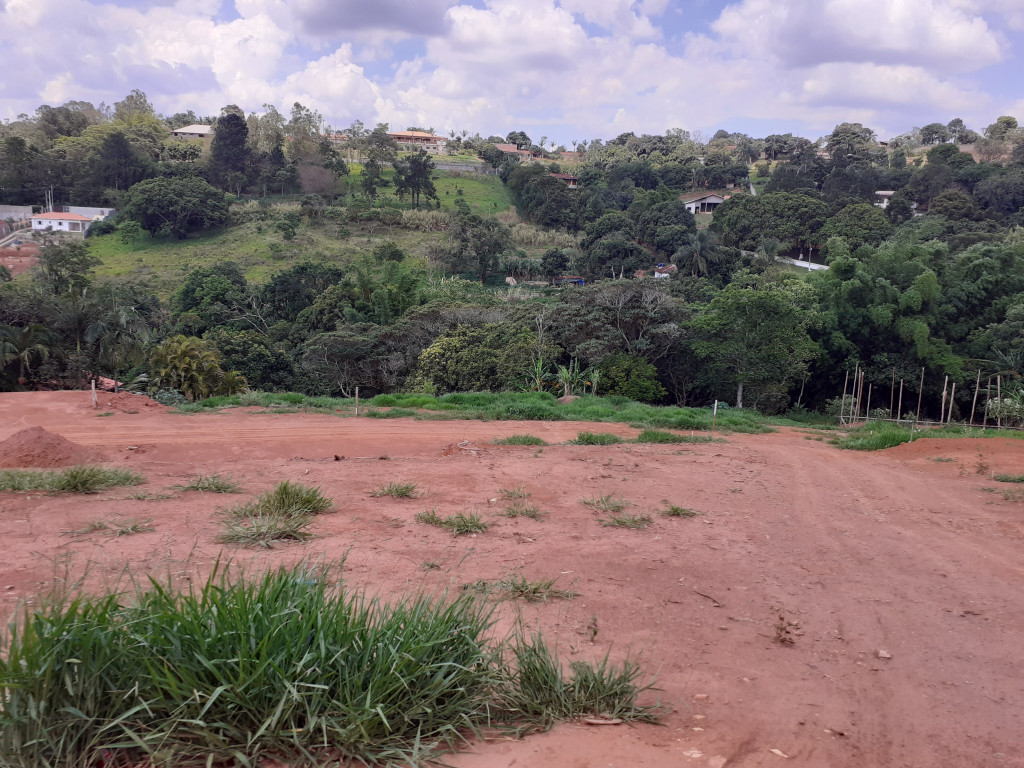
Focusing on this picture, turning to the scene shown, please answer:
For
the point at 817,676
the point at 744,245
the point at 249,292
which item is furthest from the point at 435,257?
the point at 817,676

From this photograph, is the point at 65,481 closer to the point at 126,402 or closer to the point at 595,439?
the point at 595,439

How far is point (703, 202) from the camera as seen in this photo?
5975 centimetres

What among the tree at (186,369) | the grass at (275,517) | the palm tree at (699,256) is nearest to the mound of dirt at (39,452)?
the grass at (275,517)

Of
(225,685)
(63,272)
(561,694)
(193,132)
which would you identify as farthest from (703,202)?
(225,685)

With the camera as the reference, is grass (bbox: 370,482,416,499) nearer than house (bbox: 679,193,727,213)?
Yes

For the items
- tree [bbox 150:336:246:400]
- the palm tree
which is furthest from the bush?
the palm tree

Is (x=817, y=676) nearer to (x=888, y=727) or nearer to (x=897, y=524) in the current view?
(x=888, y=727)

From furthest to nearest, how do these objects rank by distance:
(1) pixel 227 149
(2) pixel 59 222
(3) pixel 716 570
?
(1) pixel 227 149 < (2) pixel 59 222 < (3) pixel 716 570

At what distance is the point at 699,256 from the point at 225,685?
3850 cm

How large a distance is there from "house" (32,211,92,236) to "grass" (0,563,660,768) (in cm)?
5242

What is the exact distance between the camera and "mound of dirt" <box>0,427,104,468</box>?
24.0 feet

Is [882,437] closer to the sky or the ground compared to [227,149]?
closer to the ground

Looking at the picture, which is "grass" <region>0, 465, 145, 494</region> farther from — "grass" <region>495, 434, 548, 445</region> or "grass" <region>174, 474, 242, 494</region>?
"grass" <region>495, 434, 548, 445</region>

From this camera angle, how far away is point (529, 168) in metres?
62.5
